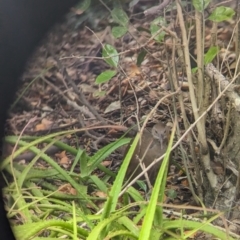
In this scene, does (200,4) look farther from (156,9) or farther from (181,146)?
(181,146)

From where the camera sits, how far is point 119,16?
734 mm

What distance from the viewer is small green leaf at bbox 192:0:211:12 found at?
2.29ft

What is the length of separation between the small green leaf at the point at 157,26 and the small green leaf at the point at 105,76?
0.08 meters

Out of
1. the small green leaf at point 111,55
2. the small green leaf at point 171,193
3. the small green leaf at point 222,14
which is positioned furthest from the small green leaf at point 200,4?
the small green leaf at point 171,193

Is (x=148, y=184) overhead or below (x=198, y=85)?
below

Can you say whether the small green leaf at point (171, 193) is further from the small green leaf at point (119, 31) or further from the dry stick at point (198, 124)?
the small green leaf at point (119, 31)

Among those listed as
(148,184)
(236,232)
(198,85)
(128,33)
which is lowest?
(236,232)

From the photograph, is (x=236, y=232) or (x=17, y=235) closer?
(x=236, y=232)

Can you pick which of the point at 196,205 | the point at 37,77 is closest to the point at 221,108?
the point at 196,205

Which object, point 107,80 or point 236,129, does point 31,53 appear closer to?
point 107,80

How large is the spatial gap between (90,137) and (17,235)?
239 mm

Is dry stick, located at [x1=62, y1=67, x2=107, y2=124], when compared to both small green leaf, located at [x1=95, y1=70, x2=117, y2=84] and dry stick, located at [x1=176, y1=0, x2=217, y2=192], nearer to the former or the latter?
small green leaf, located at [x1=95, y1=70, x2=117, y2=84]

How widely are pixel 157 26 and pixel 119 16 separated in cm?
6

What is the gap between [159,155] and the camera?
74 cm
